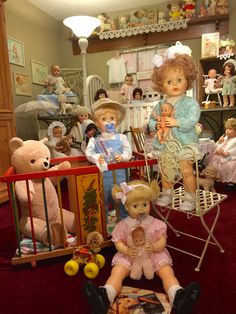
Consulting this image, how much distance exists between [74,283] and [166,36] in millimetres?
3665

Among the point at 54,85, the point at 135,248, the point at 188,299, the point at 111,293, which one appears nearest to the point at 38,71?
the point at 54,85

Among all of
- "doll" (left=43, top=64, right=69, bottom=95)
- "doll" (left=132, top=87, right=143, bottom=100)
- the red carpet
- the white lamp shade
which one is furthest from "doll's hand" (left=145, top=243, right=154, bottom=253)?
"doll" (left=132, top=87, right=143, bottom=100)

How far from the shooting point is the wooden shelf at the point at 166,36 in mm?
3664

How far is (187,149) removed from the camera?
4.66 feet

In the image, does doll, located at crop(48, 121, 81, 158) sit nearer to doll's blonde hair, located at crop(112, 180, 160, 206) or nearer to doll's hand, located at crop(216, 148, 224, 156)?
doll's hand, located at crop(216, 148, 224, 156)

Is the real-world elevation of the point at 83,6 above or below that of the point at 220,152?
above

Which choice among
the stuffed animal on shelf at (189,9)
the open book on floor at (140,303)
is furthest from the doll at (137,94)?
the open book on floor at (140,303)

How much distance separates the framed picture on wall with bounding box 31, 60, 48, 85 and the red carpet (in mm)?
2823

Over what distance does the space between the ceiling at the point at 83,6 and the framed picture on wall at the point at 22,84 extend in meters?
1.09

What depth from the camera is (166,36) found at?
3949mm

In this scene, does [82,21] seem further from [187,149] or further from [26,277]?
[26,277]

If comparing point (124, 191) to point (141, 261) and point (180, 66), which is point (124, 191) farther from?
point (180, 66)

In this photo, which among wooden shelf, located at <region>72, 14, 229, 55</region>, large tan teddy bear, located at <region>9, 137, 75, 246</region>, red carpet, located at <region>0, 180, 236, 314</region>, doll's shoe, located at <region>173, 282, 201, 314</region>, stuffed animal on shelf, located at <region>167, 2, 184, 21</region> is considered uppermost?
stuffed animal on shelf, located at <region>167, 2, 184, 21</region>

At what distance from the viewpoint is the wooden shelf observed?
366 centimetres
